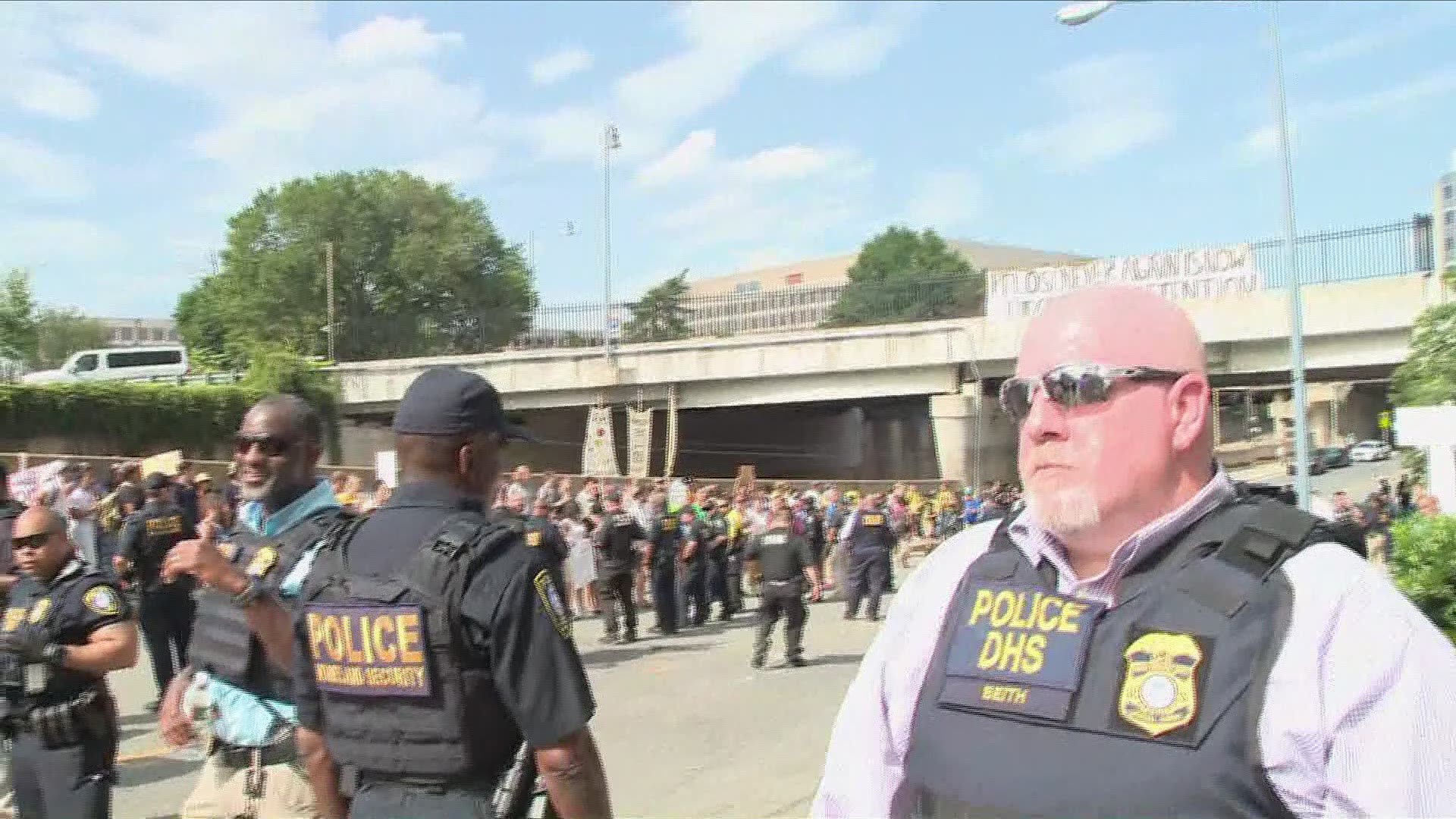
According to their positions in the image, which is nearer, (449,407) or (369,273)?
(449,407)

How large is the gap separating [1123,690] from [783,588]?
1097 centimetres

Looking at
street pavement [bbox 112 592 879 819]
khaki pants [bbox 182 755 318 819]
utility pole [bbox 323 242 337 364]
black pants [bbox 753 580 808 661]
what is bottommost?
street pavement [bbox 112 592 879 819]

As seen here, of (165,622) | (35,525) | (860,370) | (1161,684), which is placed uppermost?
(860,370)

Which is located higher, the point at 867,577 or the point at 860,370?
the point at 860,370

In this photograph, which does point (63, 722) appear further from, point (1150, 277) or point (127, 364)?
point (127, 364)

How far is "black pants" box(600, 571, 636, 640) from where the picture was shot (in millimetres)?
14406

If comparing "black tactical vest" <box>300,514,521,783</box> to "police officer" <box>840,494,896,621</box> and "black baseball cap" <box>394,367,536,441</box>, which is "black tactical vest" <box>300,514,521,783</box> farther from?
"police officer" <box>840,494,896,621</box>

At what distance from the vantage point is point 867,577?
53.9 feet

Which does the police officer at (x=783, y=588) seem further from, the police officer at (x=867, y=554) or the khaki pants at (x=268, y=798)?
the khaki pants at (x=268, y=798)

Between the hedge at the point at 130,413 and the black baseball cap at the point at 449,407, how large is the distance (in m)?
23.1

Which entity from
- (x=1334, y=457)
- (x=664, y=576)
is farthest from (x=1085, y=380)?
(x=1334, y=457)

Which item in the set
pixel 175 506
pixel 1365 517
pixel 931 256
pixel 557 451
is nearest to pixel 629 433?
pixel 557 451

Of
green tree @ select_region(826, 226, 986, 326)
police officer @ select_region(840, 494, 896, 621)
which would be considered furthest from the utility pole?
police officer @ select_region(840, 494, 896, 621)

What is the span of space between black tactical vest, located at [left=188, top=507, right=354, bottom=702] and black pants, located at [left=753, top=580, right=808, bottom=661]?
30.1 feet
